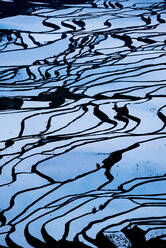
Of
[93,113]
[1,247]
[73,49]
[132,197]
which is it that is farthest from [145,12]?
[1,247]

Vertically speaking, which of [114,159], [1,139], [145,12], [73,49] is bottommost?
[114,159]

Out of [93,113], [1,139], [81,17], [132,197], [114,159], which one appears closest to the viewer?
[132,197]

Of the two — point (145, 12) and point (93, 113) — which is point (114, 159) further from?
point (145, 12)

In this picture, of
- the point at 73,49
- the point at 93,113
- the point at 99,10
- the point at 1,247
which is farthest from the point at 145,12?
the point at 1,247

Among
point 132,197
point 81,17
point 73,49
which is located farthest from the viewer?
point 81,17

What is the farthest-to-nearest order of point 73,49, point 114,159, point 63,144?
point 73,49, point 63,144, point 114,159

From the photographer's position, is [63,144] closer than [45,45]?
Yes

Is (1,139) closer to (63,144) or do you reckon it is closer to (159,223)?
(63,144)

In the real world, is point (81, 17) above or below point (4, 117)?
above

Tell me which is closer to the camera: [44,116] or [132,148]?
[132,148]

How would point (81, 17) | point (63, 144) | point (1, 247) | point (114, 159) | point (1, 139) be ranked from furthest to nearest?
point (81, 17), point (1, 139), point (63, 144), point (114, 159), point (1, 247)
